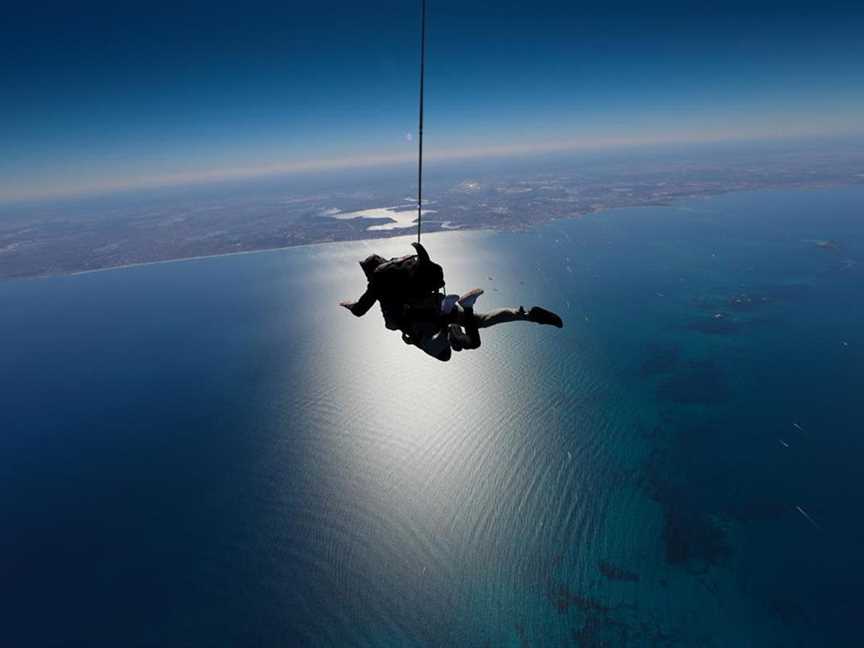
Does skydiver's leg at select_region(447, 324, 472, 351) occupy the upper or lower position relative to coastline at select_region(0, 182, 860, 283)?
upper

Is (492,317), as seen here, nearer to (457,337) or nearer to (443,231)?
(457,337)

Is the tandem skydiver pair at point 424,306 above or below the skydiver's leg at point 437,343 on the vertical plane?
above

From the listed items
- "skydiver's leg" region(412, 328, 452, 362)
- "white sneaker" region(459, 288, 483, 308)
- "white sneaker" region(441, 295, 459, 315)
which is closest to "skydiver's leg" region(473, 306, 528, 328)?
"white sneaker" region(459, 288, 483, 308)

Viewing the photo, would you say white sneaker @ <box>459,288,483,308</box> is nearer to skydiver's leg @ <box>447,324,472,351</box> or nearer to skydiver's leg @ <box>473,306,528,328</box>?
skydiver's leg @ <box>473,306,528,328</box>

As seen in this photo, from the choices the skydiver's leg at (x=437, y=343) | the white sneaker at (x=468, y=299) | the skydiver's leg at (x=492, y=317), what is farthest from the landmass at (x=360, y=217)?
the skydiver's leg at (x=437, y=343)

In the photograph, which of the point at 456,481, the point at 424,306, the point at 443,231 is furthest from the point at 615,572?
the point at 443,231

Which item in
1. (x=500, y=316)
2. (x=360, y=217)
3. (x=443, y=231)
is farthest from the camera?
(x=360, y=217)

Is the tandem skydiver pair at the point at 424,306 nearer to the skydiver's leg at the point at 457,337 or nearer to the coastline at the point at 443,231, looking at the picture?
the skydiver's leg at the point at 457,337

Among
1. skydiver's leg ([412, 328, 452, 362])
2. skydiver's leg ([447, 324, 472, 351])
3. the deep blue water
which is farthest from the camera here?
the deep blue water

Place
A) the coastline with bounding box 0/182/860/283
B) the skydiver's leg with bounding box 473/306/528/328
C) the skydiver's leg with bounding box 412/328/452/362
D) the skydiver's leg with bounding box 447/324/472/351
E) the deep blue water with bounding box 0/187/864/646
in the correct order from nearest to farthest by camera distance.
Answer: the skydiver's leg with bounding box 473/306/528/328 < the skydiver's leg with bounding box 447/324/472/351 < the skydiver's leg with bounding box 412/328/452/362 < the deep blue water with bounding box 0/187/864/646 < the coastline with bounding box 0/182/860/283
